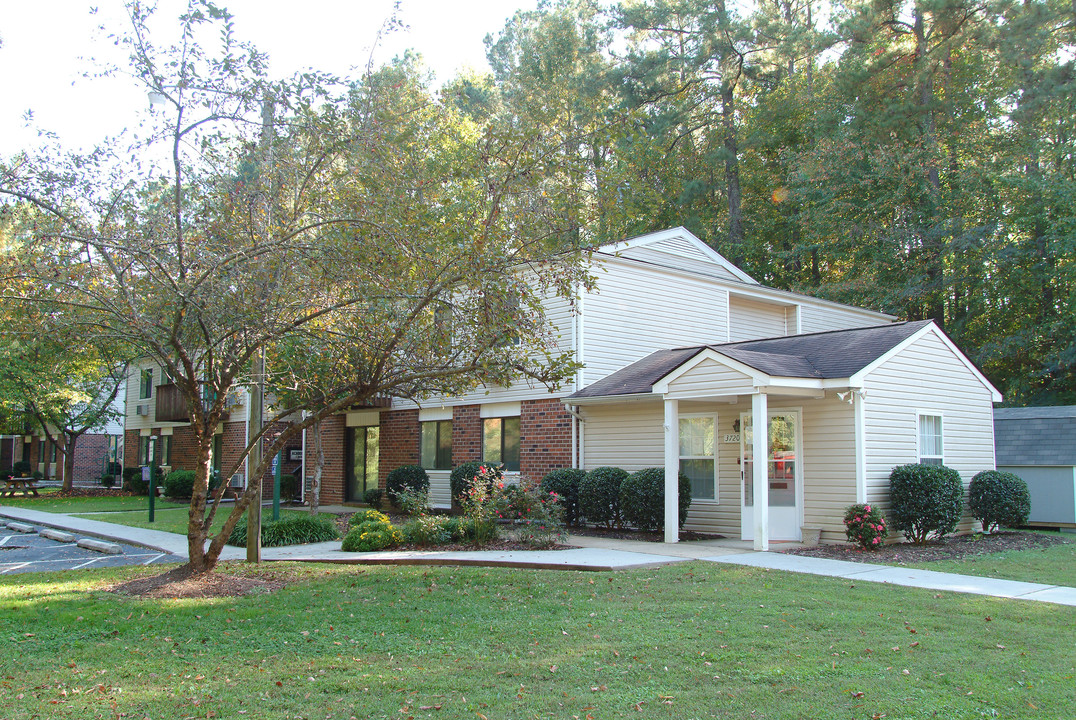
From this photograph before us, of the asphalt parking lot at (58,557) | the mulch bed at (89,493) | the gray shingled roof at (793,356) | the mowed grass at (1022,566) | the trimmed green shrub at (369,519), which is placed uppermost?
the gray shingled roof at (793,356)

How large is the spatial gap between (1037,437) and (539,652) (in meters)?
16.5

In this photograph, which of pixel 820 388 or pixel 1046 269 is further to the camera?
pixel 1046 269

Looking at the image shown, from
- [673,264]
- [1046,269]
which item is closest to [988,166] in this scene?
[1046,269]

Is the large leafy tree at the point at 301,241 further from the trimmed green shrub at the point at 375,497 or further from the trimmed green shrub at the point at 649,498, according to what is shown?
the trimmed green shrub at the point at 375,497

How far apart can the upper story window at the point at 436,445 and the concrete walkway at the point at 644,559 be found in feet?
21.3

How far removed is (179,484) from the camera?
2752 centimetres

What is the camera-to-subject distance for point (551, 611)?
8.12m

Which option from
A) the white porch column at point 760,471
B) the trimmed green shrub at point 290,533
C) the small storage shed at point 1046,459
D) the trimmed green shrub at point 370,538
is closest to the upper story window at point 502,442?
the trimmed green shrub at point 290,533

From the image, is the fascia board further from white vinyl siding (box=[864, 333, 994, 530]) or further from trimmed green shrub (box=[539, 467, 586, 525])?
trimmed green shrub (box=[539, 467, 586, 525])

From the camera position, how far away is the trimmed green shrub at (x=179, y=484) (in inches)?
1080

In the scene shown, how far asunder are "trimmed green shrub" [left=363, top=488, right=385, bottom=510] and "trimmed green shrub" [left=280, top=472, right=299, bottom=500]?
485 centimetres

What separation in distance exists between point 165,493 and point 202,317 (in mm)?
21985

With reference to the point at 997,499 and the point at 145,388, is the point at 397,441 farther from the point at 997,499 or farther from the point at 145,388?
the point at 145,388

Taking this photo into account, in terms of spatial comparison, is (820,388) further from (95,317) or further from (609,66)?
(609,66)
